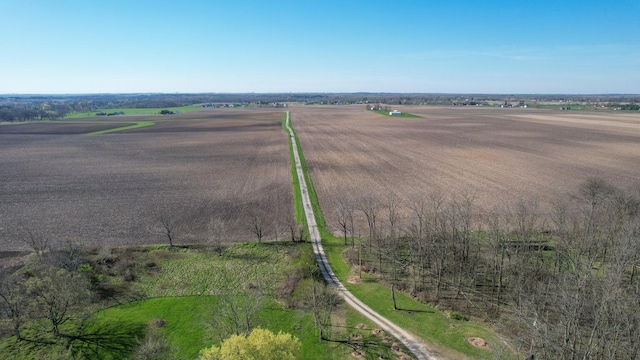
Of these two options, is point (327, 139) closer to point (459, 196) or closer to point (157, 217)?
point (459, 196)

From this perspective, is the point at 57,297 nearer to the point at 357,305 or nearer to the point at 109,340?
the point at 109,340

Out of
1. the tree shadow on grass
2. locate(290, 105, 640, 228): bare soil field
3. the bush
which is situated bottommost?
the tree shadow on grass

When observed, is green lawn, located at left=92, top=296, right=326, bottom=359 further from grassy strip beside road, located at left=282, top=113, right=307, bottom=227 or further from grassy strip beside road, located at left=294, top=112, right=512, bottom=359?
grassy strip beside road, located at left=282, top=113, right=307, bottom=227

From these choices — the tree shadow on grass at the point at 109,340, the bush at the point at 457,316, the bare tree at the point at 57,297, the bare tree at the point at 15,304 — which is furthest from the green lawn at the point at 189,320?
the bush at the point at 457,316

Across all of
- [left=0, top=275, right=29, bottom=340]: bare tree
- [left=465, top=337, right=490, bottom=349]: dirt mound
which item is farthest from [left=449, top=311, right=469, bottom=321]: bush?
[left=0, top=275, right=29, bottom=340]: bare tree

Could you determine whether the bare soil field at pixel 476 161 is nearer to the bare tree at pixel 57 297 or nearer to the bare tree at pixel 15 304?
the bare tree at pixel 57 297

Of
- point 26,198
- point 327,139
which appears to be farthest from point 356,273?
point 327,139

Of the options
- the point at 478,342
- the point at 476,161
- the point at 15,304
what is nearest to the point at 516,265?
the point at 478,342
